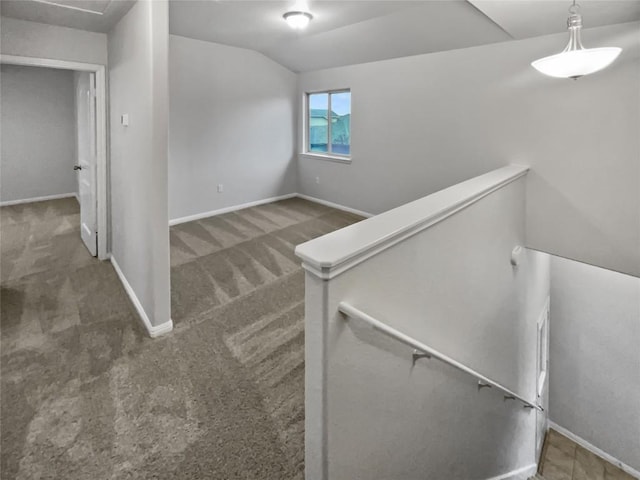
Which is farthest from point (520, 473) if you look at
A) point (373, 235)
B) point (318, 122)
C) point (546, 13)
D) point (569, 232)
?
point (318, 122)

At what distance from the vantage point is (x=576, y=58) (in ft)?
6.91

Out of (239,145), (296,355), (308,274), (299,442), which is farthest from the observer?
(239,145)

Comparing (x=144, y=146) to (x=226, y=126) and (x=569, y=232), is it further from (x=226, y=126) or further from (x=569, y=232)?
(x=569, y=232)

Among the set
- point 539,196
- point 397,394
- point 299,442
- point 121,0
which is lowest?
point 299,442

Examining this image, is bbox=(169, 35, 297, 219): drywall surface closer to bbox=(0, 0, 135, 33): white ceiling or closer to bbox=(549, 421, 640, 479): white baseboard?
bbox=(0, 0, 135, 33): white ceiling

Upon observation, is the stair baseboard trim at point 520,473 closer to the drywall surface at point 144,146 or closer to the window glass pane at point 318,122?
the drywall surface at point 144,146

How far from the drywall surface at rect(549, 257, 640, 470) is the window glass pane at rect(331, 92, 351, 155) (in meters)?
3.57

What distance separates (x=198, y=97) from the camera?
18.0 feet

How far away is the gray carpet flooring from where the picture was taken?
1.75 meters

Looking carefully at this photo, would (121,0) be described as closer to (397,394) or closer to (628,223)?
(397,394)

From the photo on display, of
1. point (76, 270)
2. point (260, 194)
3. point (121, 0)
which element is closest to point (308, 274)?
point (121, 0)

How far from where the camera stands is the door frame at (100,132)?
346cm

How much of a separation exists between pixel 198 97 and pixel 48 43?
2.17m

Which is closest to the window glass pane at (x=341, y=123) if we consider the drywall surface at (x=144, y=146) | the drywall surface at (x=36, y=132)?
the drywall surface at (x=144, y=146)
